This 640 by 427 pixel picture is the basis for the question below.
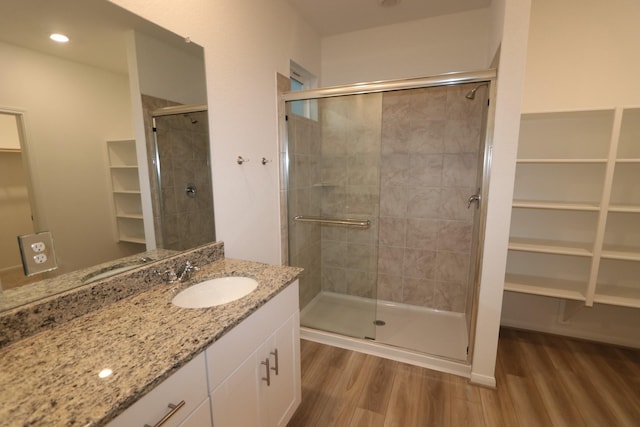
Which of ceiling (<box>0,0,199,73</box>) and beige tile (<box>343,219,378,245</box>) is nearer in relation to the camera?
ceiling (<box>0,0,199,73</box>)

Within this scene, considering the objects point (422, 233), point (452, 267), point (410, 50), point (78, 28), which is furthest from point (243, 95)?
point (452, 267)

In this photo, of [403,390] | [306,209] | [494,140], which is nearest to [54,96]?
[306,209]

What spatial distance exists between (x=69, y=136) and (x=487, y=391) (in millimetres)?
2528

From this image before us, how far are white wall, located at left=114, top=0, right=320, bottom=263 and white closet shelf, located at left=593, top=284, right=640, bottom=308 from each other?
2.34 m

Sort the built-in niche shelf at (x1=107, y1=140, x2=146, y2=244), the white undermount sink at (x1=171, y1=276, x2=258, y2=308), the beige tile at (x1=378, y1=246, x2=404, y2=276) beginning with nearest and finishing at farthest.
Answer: the built-in niche shelf at (x1=107, y1=140, x2=146, y2=244), the white undermount sink at (x1=171, y1=276, x2=258, y2=308), the beige tile at (x1=378, y1=246, x2=404, y2=276)

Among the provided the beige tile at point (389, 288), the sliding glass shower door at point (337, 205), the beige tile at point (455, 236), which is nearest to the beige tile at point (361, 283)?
the sliding glass shower door at point (337, 205)

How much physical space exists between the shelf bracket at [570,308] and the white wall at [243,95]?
93.9 inches

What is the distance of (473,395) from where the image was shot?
5.68ft

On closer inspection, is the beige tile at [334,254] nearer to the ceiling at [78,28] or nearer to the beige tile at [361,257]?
the beige tile at [361,257]

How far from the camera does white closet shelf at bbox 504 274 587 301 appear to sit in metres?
1.96

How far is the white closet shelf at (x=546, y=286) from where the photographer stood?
77.3 inches

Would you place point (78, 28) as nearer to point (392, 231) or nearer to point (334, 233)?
point (334, 233)

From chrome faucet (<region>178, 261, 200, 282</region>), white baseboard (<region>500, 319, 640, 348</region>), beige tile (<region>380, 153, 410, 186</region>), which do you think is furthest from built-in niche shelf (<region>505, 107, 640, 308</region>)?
chrome faucet (<region>178, 261, 200, 282</region>)

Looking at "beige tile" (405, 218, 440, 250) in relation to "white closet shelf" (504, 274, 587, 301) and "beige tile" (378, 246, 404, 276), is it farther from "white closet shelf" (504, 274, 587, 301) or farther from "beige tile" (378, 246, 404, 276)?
"white closet shelf" (504, 274, 587, 301)
